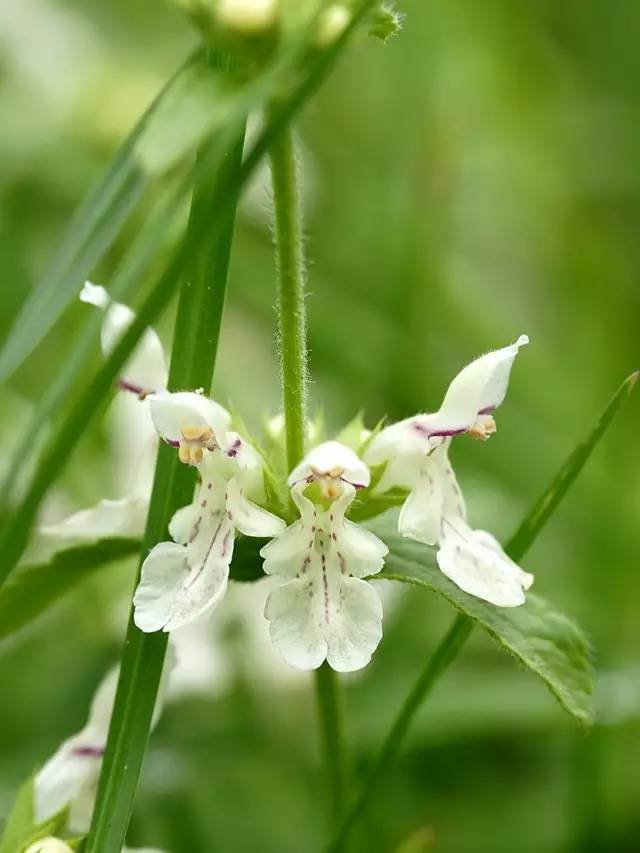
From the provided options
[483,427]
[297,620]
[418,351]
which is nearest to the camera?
[297,620]

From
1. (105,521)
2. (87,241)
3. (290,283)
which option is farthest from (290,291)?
(105,521)

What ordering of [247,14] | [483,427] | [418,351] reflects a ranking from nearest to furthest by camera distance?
[247,14], [483,427], [418,351]

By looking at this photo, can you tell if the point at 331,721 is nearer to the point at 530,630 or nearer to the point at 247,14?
the point at 530,630

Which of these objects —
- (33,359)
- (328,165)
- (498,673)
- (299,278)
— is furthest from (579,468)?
(328,165)

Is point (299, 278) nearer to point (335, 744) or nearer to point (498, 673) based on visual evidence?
point (335, 744)

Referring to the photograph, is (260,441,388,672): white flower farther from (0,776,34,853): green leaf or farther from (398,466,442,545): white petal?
(0,776,34,853): green leaf

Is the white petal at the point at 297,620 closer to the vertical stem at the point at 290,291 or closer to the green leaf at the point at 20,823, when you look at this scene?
the vertical stem at the point at 290,291

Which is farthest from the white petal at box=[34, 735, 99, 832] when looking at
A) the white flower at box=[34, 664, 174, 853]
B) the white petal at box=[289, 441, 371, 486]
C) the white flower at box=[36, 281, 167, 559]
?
the white petal at box=[289, 441, 371, 486]
